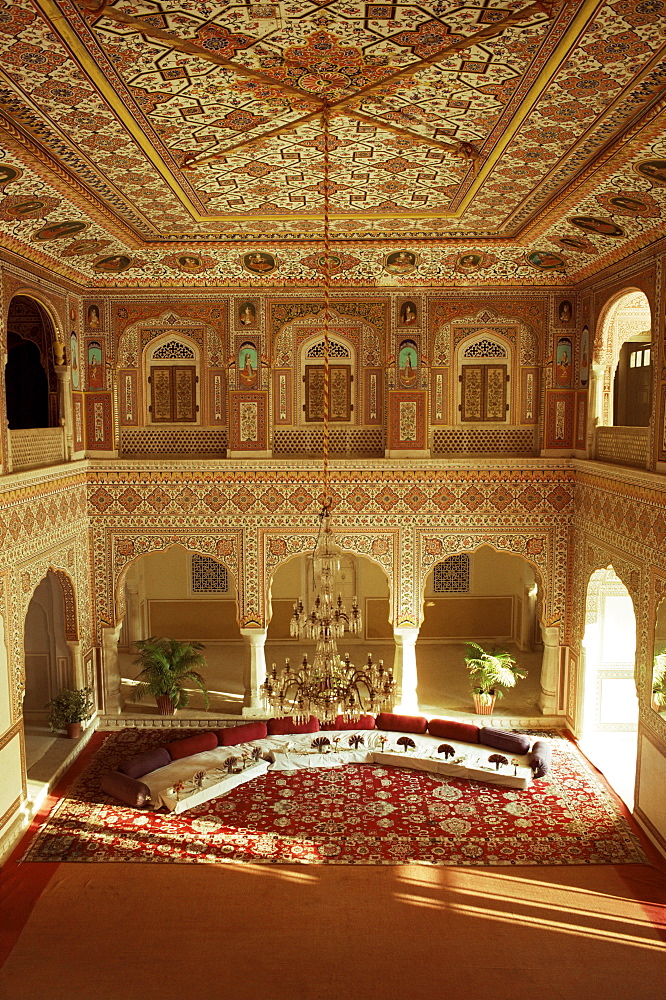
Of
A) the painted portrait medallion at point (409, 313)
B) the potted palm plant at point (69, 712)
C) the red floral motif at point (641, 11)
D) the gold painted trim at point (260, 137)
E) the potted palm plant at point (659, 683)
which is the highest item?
the gold painted trim at point (260, 137)

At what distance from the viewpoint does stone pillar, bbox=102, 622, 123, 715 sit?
36.7 feet

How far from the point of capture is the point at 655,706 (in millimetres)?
8219

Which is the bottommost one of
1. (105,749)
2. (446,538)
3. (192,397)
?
(105,749)

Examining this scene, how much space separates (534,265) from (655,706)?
557cm

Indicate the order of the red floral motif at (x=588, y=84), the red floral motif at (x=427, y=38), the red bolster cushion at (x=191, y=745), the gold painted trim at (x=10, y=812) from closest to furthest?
1. the red floral motif at (x=427, y=38)
2. the red floral motif at (x=588, y=84)
3. the gold painted trim at (x=10, y=812)
4. the red bolster cushion at (x=191, y=745)

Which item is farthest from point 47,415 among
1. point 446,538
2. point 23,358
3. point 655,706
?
point 655,706

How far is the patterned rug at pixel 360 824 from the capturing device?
778 cm

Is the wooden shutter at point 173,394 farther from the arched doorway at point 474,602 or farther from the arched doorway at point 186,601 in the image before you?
the arched doorway at point 474,602

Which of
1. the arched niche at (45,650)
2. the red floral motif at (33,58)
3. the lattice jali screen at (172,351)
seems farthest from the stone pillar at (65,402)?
the red floral motif at (33,58)

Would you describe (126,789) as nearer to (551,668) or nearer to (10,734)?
(10,734)

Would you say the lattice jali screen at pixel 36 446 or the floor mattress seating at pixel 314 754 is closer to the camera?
the lattice jali screen at pixel 36 446

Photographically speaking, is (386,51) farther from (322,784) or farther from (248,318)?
(322,784)

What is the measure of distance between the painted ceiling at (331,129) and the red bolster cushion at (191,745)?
20.0 feet

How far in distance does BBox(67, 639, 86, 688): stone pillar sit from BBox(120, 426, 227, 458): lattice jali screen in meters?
2.83
